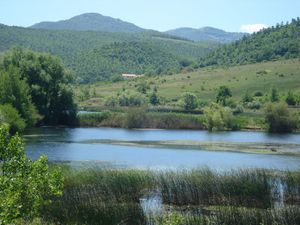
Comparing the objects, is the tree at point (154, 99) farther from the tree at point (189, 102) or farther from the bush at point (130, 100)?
the tree at point (189, 102)

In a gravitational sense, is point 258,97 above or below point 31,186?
below

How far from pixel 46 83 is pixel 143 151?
1604 inches

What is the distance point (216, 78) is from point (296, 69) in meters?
24.3

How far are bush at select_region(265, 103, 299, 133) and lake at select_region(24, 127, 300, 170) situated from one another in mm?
6837

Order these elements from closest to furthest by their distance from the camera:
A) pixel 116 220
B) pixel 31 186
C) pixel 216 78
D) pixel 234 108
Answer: pixel 31 186 < pixel 116 220 < pixel 234 108 < pixel 216 78

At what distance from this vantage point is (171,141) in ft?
282

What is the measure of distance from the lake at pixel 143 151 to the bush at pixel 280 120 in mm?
6837

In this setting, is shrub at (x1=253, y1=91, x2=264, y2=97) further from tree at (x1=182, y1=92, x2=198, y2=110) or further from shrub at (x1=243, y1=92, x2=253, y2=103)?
tree at (x1=182, y1=92, x2=198, y2=110)

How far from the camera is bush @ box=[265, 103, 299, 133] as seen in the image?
110250 mm

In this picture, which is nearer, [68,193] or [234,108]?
[68,193]

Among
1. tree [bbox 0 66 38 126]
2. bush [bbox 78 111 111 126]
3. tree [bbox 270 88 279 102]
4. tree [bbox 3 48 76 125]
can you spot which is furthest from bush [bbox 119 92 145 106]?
tree [bbox 0 66 38 126]

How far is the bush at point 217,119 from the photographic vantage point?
113 meters

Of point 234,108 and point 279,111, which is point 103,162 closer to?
point 279,111

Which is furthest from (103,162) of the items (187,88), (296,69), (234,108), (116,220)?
(296,69)
